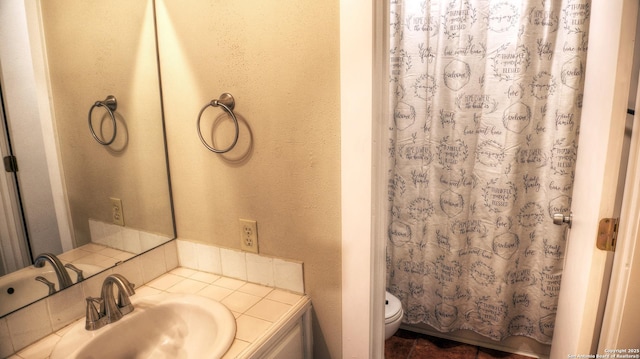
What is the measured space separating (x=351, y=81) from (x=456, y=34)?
1.20 metres

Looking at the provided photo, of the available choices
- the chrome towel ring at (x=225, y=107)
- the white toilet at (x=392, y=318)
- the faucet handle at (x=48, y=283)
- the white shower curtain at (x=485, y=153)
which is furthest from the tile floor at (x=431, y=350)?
the faucet handle at (x=48, y=283)

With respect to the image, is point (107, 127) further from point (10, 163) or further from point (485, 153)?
point (485, 153)

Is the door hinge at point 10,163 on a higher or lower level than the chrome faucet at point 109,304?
higher

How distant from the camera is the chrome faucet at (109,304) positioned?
40.5 inches

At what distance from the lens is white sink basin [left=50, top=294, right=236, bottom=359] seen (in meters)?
1.00

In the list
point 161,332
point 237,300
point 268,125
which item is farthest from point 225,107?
point 161,332

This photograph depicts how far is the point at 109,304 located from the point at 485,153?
1.79 m

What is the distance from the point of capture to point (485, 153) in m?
1.97

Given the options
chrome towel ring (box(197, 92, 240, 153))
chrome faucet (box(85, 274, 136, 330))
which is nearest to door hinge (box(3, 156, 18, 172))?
chrome faucet (box(85, 274, 136, 330))

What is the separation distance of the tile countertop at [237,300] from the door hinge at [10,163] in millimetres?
460

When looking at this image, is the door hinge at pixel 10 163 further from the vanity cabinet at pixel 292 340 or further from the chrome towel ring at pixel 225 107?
the vanity cabinet at pixel 292 340

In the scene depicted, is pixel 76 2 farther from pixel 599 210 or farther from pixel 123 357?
pixel 599 210

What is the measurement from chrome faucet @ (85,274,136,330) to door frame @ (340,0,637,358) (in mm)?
630

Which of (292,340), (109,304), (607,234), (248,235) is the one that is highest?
(607,234)
